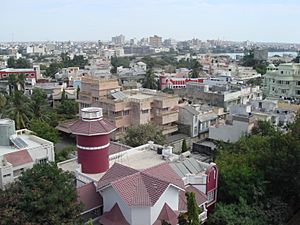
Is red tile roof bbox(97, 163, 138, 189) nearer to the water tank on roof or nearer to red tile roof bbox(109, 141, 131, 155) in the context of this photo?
red tile roof bbox(109, 141, 131, 155)

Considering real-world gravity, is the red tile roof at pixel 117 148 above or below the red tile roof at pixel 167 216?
above

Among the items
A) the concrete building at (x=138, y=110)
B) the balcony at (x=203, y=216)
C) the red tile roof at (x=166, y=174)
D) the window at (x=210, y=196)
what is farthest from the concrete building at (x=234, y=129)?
the red tile roof at (x=166, y=174)

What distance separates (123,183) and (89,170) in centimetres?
403

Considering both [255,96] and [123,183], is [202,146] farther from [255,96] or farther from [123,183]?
[255,96]

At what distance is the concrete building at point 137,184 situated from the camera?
678 inches

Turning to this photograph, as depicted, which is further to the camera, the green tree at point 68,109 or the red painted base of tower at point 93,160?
the green tree at point 68,109

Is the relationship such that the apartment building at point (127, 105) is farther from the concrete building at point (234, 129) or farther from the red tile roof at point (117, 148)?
the red tile roof at point (117, 148)

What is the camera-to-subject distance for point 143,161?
74.0ft

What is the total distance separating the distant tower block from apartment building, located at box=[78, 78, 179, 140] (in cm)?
1814

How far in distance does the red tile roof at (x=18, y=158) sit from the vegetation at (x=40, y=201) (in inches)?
199

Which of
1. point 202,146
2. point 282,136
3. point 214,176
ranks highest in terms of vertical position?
point 282,136

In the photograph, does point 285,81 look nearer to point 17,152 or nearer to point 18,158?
point 17,152

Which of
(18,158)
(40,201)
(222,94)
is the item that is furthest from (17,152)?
(222,94)

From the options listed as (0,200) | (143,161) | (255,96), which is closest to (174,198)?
(143,161)
